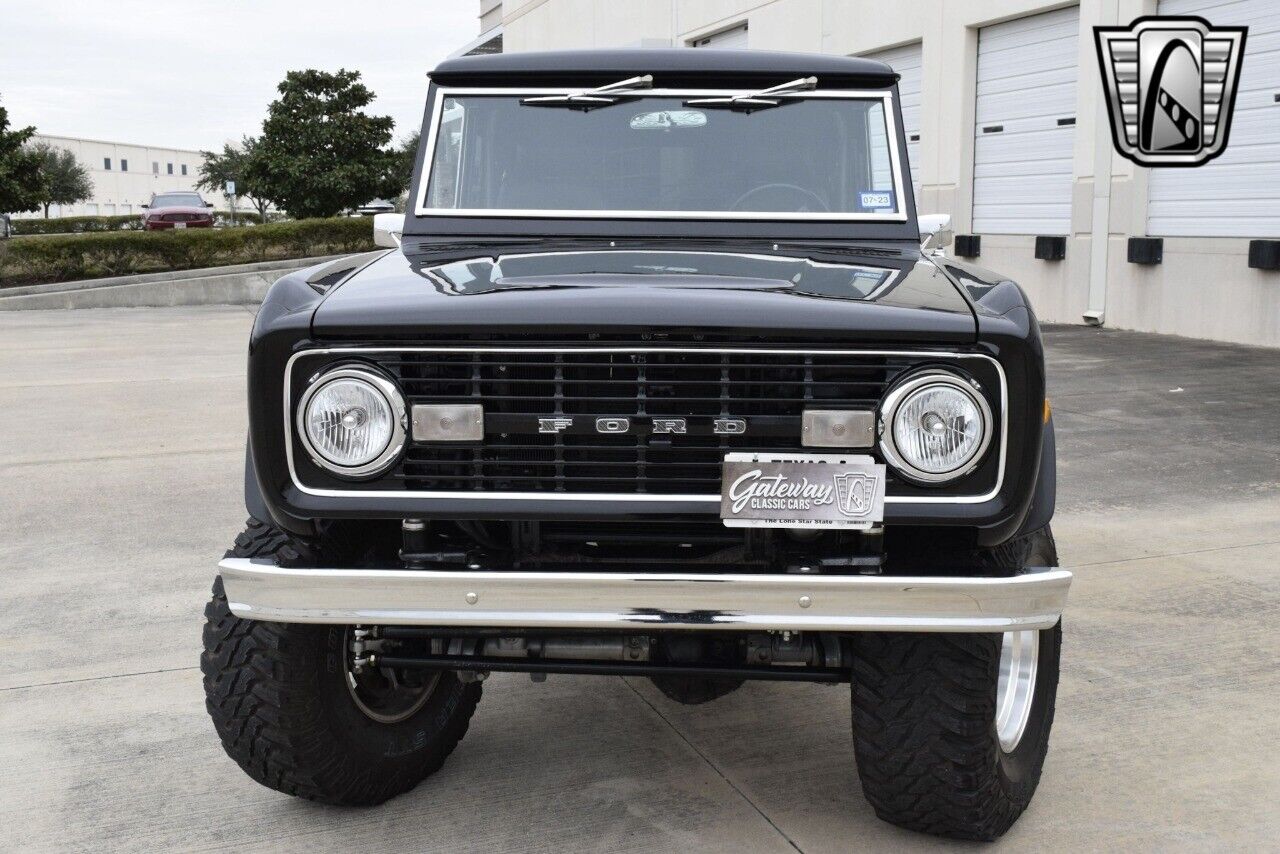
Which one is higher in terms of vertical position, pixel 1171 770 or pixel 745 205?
pixel 745 205

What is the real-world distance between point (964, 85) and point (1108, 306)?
11.0 ft

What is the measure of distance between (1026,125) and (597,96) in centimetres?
1135

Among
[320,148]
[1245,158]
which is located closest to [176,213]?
[320,148]

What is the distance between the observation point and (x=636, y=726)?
11.7 feet

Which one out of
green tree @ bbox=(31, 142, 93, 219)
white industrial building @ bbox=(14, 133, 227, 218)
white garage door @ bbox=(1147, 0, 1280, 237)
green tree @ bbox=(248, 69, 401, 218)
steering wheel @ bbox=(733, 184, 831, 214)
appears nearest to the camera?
steering wheel @ bbox=(733, 184, 831, 214)

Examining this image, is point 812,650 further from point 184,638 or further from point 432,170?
point 184,638

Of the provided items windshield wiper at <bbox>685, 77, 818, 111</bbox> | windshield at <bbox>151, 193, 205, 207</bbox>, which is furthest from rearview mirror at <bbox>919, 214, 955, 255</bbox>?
windshield at <bbox>151, 193, 205, 207</bbox>

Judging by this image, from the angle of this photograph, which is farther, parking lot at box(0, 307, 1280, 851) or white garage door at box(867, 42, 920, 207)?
white garage door at box(867, 42, 920, 207)

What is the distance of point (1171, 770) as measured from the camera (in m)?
3.25

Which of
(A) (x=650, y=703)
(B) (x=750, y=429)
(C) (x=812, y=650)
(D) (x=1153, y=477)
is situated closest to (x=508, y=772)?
(A) (x=650, y=703)

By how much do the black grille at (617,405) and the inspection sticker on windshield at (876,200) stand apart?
4.27 feet

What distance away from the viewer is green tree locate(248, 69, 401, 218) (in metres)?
28.3

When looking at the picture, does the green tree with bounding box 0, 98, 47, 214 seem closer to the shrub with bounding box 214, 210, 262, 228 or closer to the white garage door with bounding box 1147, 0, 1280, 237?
the white garage door with bounding box 1147, 0, 1280, 237

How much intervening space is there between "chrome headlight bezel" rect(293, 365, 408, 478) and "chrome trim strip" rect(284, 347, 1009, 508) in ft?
0.10
